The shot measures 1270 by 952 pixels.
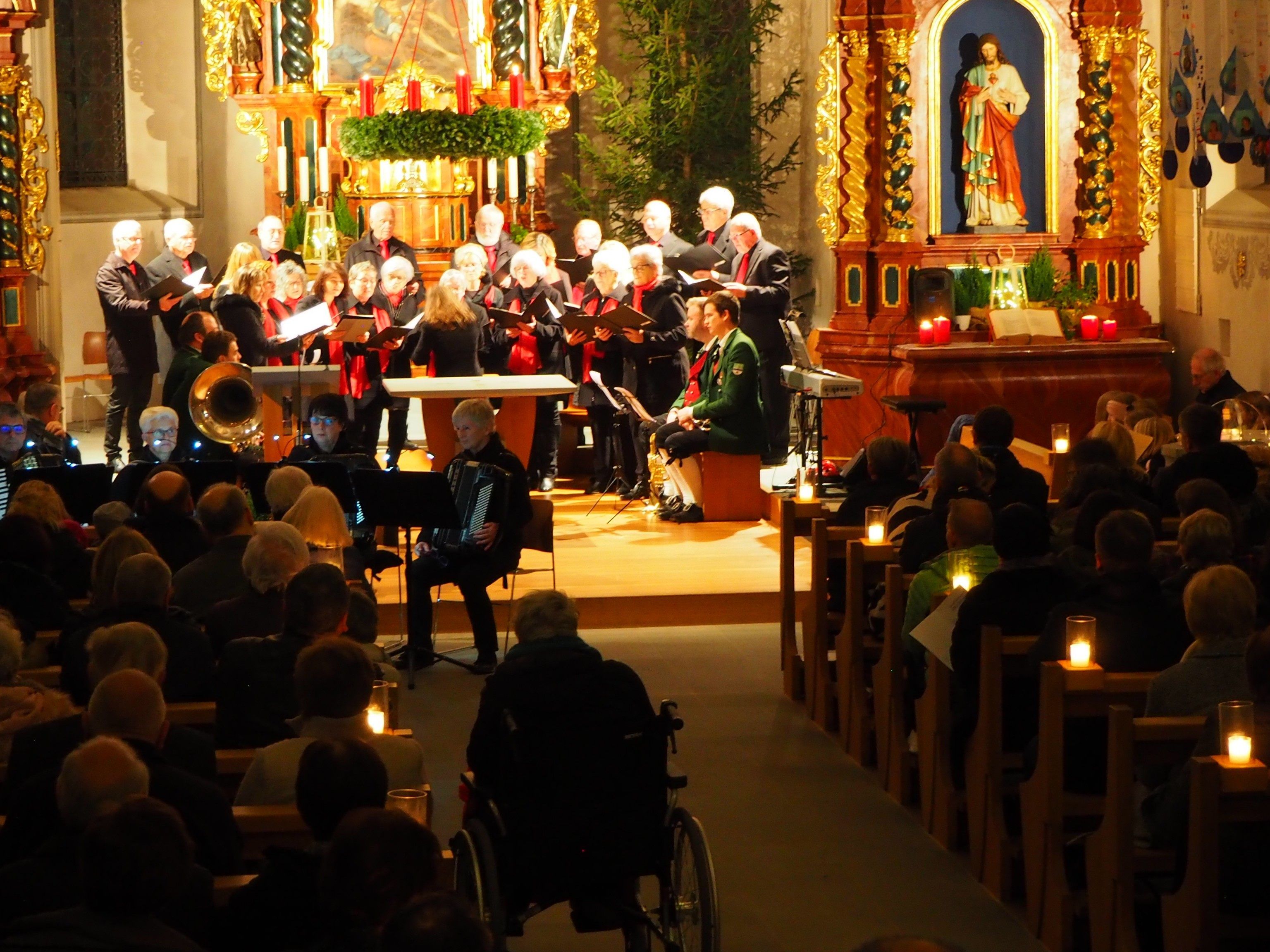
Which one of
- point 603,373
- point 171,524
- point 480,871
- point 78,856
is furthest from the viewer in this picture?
point 603,373

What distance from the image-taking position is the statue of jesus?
1316cm

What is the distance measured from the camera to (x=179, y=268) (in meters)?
13.5

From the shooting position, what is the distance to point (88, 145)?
17156 millimetres

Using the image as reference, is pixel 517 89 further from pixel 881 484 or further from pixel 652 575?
pixel 881 484

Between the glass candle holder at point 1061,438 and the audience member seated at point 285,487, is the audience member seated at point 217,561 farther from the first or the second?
the glass candle holder at point 1061,438

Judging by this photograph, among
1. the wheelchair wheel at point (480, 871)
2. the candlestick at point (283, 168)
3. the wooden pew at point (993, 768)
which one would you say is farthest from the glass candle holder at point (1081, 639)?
the candlestick at point (283, 168)

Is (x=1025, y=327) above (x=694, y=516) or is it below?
above

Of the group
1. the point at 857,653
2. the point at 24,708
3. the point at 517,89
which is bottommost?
the point at 857,653

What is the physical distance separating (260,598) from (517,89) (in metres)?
11.0

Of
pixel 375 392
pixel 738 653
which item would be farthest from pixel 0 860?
pixel 375 392

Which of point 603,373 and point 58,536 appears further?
point 603,373

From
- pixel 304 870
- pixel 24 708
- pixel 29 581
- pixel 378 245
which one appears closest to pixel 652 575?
pixel 29 581

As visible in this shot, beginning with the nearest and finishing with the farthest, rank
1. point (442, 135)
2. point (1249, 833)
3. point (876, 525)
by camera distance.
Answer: point (1249, 833) → point (876, 525) → point (442, 135)

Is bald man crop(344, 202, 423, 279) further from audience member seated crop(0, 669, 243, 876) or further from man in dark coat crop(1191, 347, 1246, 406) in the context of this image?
audience member seated crop(0, 669, 243, 876)
